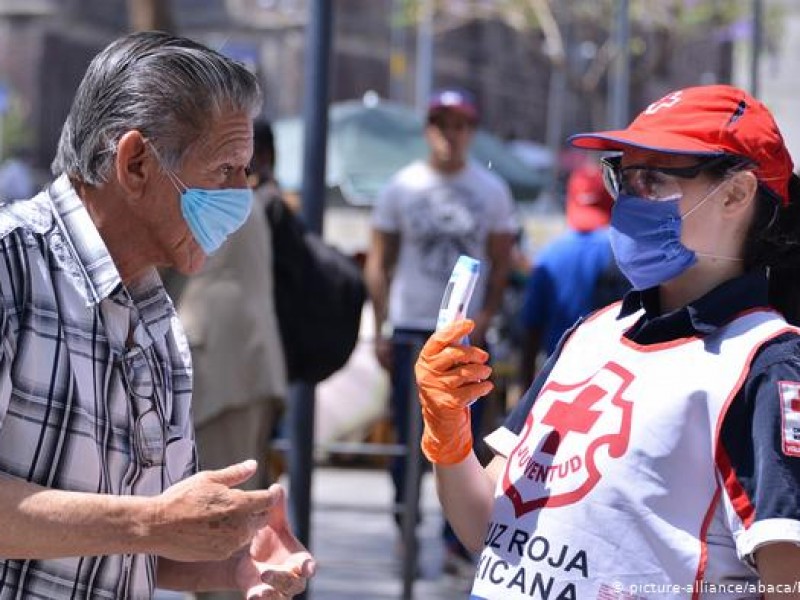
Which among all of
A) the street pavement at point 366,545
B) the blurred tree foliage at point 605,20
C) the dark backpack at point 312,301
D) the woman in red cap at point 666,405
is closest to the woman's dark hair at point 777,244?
the woman in red cap at point 666,405

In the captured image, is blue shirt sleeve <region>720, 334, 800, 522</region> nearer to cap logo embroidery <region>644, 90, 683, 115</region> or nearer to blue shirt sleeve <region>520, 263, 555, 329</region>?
cap logo embroidery <region>644, 90, 683, 115</region>

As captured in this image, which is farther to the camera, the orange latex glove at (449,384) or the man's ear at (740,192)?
the orange latex glove at (449,384)

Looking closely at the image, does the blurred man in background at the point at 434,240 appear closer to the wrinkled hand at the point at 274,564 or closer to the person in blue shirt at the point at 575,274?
the person in blue shirt at the point at 575,274

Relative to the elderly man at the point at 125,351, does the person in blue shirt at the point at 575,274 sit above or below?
below

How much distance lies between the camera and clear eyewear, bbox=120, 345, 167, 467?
2.45m

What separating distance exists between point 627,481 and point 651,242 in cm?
41

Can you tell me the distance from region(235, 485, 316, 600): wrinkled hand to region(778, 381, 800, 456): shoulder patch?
78 centimetres

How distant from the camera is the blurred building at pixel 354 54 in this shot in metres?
40.2

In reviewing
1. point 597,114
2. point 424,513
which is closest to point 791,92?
point 424,513

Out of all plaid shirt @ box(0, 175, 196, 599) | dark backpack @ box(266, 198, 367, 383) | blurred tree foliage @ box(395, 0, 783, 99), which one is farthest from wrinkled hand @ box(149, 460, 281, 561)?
blurred tree foliage @ box(395, 0, 783, 99)

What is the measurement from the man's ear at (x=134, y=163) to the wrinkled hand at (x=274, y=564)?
537 millimetres

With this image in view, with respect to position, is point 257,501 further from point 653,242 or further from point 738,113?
point 738,113

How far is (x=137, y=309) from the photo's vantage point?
253cm

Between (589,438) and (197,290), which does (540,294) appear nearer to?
(197,290)
